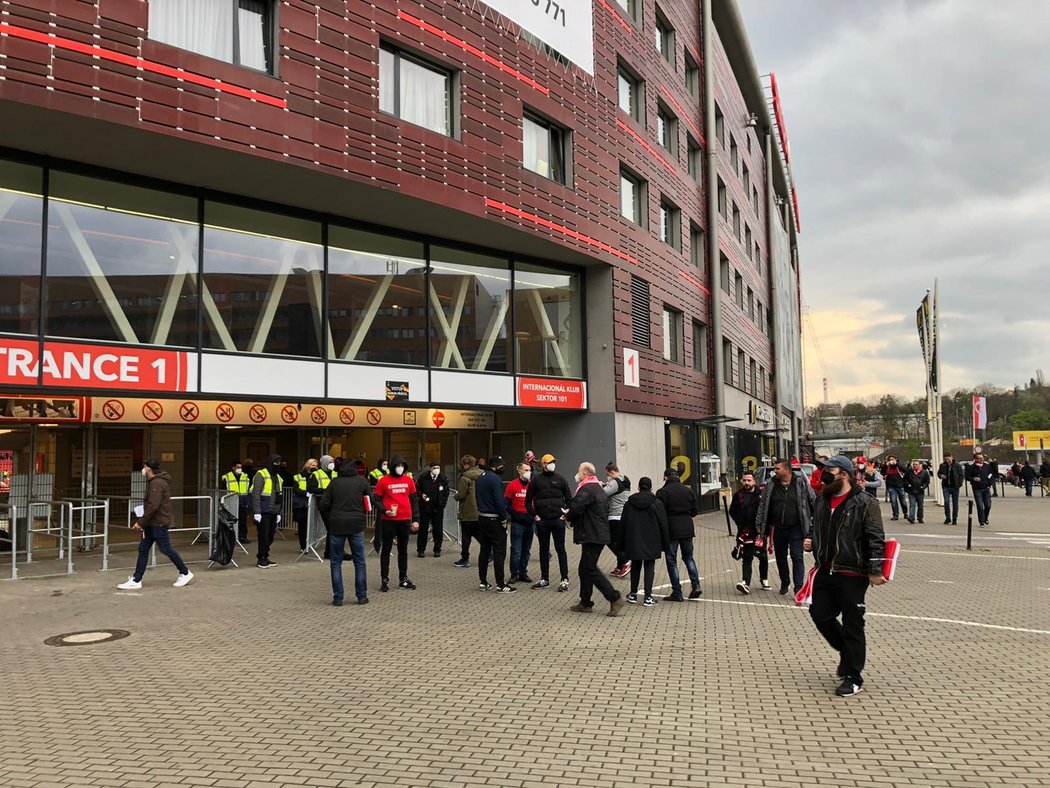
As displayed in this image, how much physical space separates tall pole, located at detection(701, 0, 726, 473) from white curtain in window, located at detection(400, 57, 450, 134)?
14.2 meters

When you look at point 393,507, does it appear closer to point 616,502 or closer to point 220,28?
point 616,502

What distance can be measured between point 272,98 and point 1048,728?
43.3 ft

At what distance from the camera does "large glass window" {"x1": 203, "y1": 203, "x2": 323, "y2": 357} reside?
14289mm

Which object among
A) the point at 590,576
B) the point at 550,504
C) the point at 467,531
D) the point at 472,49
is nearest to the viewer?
the point at 590,576

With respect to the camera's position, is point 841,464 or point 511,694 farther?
point 841,464

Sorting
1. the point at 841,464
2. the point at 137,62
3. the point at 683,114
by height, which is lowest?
the point at 841,464

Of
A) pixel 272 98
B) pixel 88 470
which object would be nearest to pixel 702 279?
pixel 272 98

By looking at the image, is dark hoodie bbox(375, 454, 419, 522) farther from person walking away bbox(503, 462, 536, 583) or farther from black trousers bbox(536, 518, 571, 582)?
black trousers bbox(536, 518, 571, 582)

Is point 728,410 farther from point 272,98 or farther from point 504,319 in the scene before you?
point 272,98

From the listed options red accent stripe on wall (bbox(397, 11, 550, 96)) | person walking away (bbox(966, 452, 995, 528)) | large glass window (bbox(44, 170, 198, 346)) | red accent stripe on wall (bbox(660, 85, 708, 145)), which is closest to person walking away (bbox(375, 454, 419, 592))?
large glass window (bbox(44, 170, 198, 346))

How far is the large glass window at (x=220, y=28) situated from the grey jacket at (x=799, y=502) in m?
10.7

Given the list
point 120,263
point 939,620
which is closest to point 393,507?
point 120,263

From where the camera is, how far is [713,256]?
99.6ft

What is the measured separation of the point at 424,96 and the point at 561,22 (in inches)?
216
